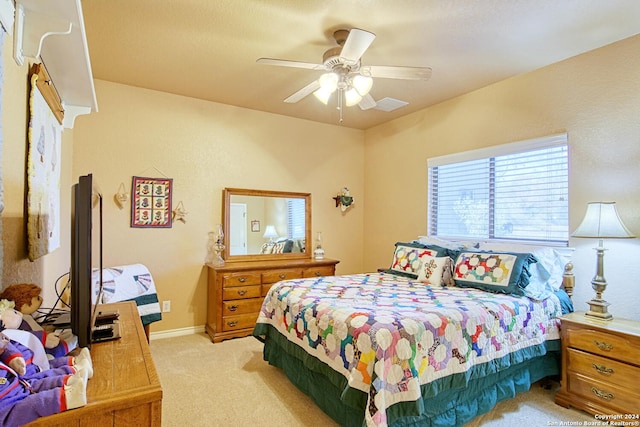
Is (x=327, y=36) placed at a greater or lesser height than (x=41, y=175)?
greater

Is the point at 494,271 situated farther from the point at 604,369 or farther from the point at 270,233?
the point at 270,233

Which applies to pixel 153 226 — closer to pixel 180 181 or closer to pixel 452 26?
pixel 180 181

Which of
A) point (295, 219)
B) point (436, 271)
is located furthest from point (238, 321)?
point (436, 271)

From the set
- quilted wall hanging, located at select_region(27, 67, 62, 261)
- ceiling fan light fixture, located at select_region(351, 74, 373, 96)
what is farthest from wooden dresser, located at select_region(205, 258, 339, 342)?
ceiling fan light fixture, located at select_region(351, 74, 373, 96)

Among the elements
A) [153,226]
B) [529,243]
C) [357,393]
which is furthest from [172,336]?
[529,243]

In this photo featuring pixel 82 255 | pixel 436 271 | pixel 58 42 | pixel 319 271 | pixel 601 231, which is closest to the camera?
pixel 82 255

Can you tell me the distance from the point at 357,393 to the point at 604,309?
6.17 feet

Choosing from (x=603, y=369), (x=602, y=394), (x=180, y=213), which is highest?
(x=180, y=213)

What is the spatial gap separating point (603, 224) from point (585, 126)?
878 millimetres

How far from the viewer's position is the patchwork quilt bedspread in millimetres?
1681

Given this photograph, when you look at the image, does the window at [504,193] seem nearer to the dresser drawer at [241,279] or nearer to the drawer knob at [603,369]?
the drawer knob at [603,369]

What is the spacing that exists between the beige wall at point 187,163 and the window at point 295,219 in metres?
0.18

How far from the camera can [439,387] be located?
Result: 1826mm

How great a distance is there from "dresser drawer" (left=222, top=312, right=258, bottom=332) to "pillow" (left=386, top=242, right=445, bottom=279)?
155cm
